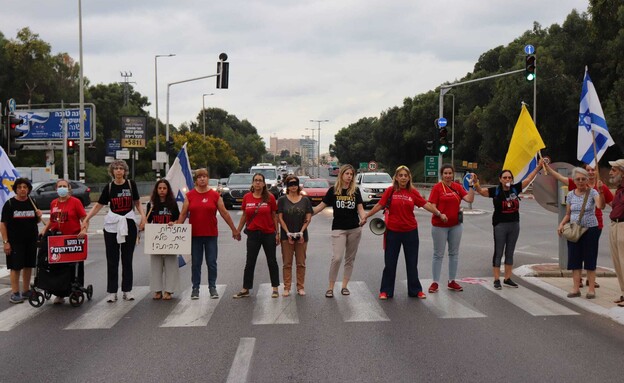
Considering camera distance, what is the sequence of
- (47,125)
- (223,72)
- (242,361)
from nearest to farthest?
(242,361)
(223,72)
(47,125)

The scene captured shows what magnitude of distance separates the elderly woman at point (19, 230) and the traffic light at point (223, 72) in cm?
1677

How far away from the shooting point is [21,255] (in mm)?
8875

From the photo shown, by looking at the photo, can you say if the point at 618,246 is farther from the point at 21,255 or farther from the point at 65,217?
the point at 21,255

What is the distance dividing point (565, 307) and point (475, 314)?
50.2 inches

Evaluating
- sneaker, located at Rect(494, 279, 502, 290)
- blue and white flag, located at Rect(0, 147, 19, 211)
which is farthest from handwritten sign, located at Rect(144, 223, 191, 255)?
sneaker, located at Rect(494, 279, 502, 290)

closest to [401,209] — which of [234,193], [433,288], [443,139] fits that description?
[433,288]

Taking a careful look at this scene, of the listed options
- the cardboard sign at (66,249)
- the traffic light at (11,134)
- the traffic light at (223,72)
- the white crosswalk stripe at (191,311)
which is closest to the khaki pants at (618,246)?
the white crosswalk stripe at (191,311)

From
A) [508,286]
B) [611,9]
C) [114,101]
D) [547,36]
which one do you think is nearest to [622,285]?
[508,286]

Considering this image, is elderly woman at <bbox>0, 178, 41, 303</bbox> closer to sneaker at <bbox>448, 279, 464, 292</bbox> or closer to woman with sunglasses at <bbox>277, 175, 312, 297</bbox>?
woman with sunglasses at <bbox>277, 175, 312, 297</bbox>

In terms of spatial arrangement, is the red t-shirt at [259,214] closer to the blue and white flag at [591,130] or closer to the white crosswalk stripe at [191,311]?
the white crosswalk stripe at [191,311]

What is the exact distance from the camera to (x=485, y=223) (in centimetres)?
2241

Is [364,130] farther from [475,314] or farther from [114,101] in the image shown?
[475,314]

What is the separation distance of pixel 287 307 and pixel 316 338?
165 centimetres

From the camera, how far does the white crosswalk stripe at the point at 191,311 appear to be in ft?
24.9
